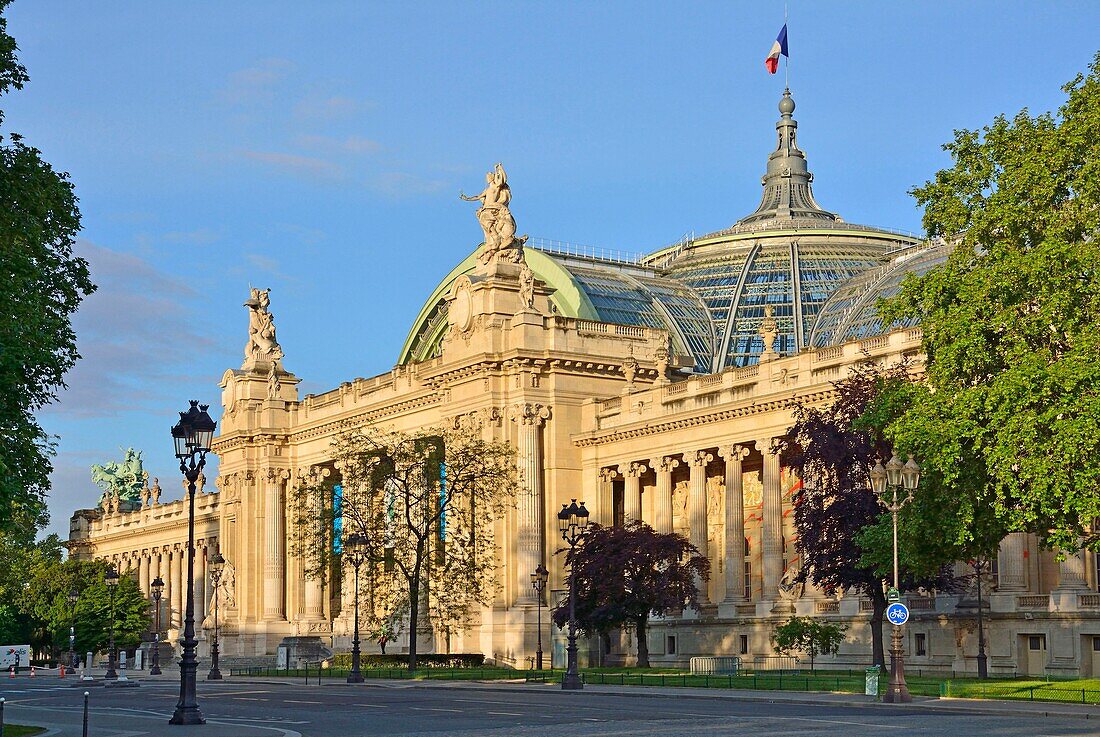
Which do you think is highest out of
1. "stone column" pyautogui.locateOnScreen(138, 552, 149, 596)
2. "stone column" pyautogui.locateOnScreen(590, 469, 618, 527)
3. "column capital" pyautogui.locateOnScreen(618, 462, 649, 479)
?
"column capital" pyautogui.locateOnScreen(618, 462, 649, 479)

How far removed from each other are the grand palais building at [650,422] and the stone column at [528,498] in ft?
0.41

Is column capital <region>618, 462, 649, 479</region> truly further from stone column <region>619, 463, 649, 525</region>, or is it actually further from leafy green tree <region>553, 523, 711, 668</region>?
leafy green tree <region>553, 523, 711, 668</region>

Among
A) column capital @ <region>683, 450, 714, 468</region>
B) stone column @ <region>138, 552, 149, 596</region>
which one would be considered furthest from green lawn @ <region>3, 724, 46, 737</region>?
stone column @ <region>138, 552, 149, 596</region>

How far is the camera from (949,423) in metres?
43.6

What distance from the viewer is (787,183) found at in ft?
464

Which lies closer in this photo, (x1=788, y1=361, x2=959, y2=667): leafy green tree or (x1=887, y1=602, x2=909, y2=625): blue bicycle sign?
(x1=887, y1=602, x2=909, y2=625): blue bicycle sign

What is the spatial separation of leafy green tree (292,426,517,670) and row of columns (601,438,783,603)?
7.82 m

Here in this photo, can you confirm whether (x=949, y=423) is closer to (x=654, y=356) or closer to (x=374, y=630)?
(x=654, y=356)

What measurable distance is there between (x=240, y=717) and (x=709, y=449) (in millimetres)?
42927

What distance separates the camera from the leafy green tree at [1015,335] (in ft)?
134

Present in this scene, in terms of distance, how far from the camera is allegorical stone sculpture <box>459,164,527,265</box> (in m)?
86.9

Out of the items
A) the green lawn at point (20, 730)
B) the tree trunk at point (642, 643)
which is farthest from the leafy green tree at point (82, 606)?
the green lawn at point (20, 730)

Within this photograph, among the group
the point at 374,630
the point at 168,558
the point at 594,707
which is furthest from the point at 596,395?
the point at 168,558

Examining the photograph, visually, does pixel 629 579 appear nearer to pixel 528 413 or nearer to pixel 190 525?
pixel 528 413
